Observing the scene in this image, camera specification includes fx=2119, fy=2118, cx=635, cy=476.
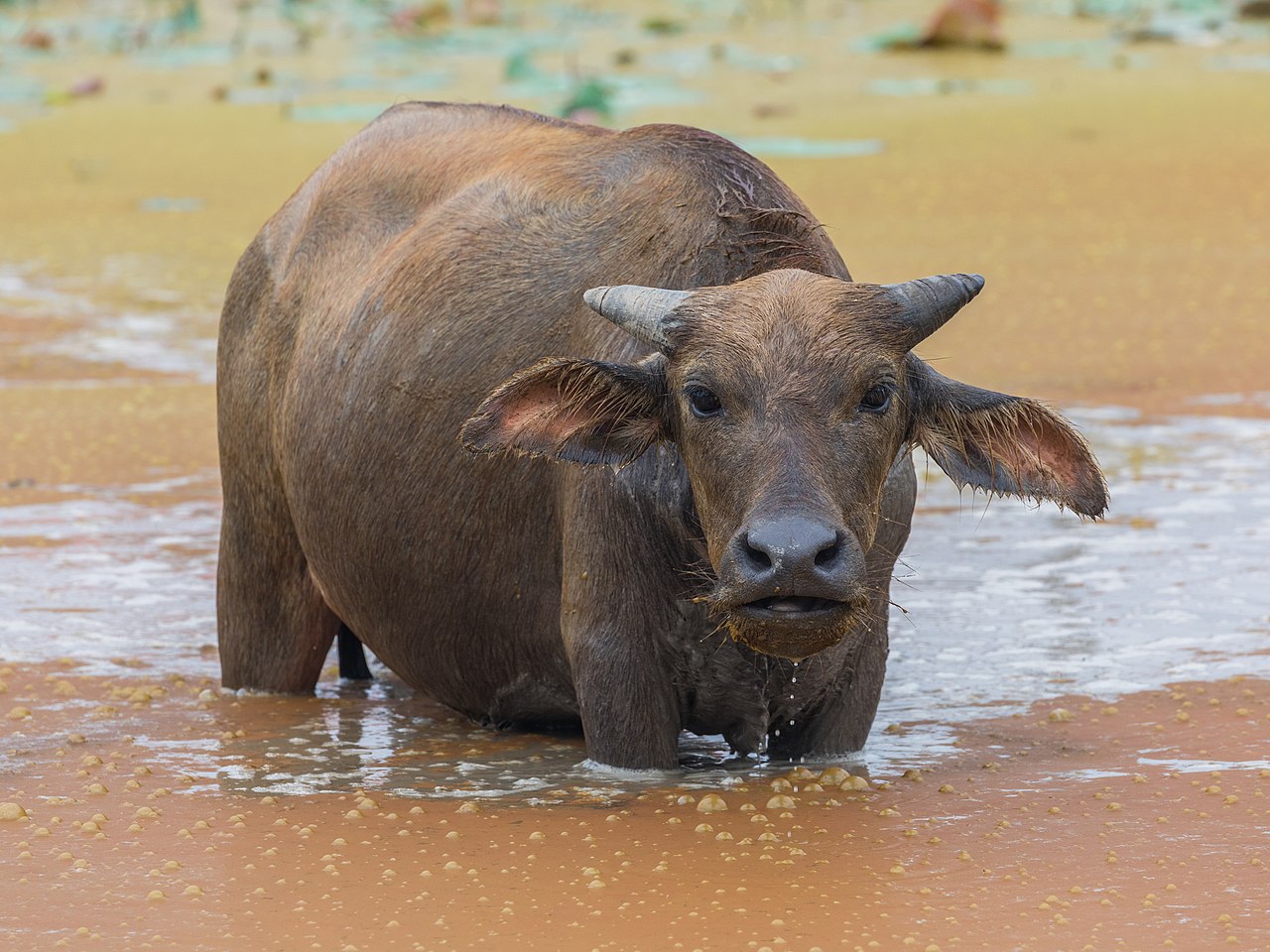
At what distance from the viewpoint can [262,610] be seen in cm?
752

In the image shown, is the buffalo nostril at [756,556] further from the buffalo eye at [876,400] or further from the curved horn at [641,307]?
the curved horn at [641,307]

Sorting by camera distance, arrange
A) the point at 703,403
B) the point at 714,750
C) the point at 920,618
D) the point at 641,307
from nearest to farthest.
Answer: the point at 703,403, the point at 641,307, the point at 714,750, the point at 920,618

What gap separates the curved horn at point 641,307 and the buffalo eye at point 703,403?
0.51 ft

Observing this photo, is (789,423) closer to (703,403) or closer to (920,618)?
(703,403)

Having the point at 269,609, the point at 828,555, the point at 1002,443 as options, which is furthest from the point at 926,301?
the point at 269,609

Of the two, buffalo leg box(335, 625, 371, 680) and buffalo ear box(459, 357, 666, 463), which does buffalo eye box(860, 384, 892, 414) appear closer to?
buffalo ear box(459, 357, 666, 463)

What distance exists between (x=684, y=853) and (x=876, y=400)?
1261mm

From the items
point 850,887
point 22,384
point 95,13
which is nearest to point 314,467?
point 850,887

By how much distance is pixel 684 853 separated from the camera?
5.33 metres

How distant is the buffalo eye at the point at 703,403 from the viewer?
5461 mm

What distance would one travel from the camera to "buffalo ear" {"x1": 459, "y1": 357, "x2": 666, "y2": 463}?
18.6 feet

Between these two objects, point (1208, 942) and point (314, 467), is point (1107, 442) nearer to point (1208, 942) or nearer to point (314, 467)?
point (314, 467)

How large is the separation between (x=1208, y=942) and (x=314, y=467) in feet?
11.4

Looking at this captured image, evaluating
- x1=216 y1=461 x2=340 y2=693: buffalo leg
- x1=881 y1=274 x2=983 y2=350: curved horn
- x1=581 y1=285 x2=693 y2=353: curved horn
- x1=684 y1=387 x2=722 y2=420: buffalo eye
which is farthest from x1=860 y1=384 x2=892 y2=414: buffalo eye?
x1=216 y1=461 x2=340 y2=693: buffalo leg
